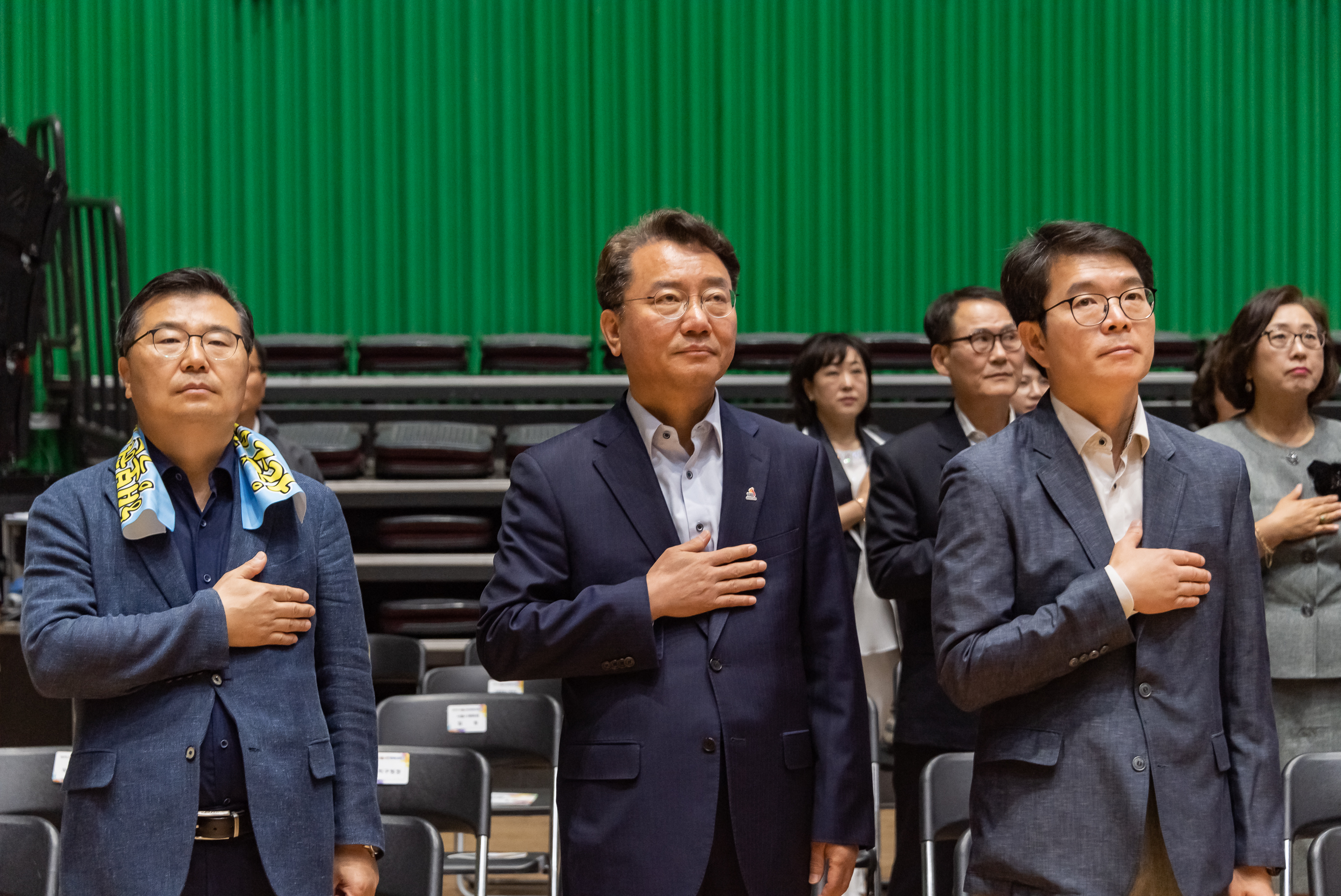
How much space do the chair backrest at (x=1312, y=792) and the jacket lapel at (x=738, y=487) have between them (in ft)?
4.06

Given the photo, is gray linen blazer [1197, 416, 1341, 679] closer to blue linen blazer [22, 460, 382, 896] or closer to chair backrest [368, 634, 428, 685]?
blue linen blazer [22, 460, 382, 896]

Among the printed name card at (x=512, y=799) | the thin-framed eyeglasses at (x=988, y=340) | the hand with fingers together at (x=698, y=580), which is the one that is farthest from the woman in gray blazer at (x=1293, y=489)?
the printed name card at (x=512, y=799)

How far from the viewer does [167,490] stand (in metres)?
1.82

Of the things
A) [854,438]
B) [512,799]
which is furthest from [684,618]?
[512,799]

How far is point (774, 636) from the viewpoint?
187 centimetres

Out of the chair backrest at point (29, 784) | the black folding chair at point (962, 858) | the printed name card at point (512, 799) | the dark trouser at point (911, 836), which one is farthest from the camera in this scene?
the printed name card at point (512, 799)

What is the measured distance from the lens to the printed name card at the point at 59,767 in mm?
2660

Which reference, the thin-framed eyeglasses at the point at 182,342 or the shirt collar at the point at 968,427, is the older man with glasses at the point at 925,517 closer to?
the shirt collar at the point at 968,427

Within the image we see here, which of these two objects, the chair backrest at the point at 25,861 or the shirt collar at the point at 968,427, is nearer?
the chair backrest at the point at 25,861

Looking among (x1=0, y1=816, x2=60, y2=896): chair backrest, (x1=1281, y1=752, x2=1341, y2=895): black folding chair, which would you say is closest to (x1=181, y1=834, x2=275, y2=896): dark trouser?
(x1=0, y1=816, x2=60, y2=896): chair backrest

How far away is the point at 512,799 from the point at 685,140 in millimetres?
4696

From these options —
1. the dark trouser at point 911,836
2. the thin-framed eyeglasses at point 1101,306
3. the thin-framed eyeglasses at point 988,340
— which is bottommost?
the dark trouser at point 911,836

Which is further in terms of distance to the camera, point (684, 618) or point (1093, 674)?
point (684, 618)

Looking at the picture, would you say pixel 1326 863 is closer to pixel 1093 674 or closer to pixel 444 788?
pixel 1093 674
